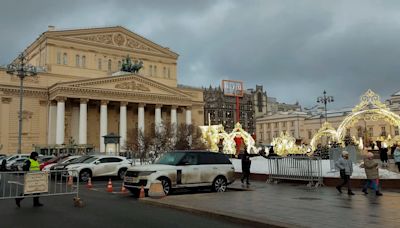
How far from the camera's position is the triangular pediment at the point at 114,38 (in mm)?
64938

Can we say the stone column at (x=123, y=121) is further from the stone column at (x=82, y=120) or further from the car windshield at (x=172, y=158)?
the car windshield at (x=172, y=158)

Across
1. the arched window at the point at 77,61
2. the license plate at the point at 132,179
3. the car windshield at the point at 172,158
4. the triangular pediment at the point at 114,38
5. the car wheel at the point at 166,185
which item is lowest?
the car wheel at the point at 166,185

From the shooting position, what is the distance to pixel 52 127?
199ft

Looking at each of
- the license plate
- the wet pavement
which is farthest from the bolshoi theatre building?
the wet pavement

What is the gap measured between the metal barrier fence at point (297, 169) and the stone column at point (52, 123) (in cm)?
4767

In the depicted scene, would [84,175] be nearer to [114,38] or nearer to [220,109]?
[114,38]

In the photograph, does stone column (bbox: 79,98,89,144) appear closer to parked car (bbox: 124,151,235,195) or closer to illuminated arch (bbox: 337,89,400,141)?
illuminated arch (bbox: 337,89,400,141)

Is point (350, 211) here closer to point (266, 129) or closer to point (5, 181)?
point (5, 181)

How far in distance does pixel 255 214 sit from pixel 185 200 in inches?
138

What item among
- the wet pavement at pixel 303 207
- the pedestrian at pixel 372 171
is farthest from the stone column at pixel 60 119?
the pedestrian at pixel 372 171

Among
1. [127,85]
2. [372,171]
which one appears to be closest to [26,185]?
[372,171]

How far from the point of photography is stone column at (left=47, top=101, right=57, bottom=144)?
198 ft

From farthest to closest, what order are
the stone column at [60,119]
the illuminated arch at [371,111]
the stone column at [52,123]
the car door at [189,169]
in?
the stone column at [52,123]
the stone column at [60,119]
the illuminated arch at [371,111]
the car door at [189,169]

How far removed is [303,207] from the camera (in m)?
11.3
